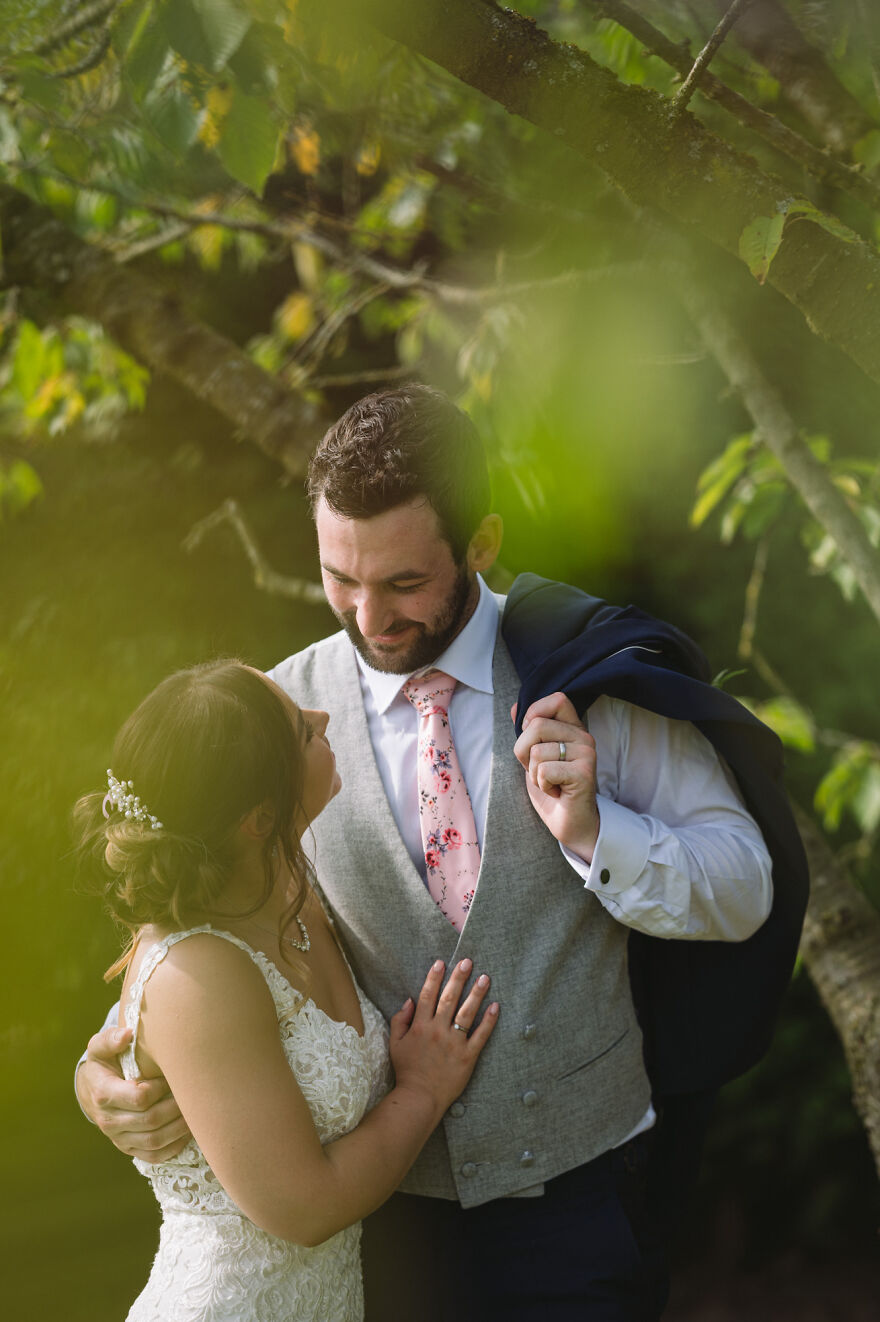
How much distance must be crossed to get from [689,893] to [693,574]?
2.33 meters

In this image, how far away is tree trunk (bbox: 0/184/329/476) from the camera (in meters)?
2.56

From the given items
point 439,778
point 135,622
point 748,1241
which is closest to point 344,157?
point 135,622

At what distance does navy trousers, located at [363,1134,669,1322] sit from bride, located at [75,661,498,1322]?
12 cm

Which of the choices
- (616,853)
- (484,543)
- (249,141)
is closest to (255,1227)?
(616,853)

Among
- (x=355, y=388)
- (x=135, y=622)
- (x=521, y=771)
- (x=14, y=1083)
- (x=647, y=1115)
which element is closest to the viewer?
(x=521, y=771)

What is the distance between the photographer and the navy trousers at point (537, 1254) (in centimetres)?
145

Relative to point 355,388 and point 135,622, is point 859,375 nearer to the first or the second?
point 355,388

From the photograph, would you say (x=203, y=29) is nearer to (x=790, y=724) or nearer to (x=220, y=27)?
(x=220, y=27)

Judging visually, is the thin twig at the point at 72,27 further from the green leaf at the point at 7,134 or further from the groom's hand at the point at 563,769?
the groom's hand at the point at 563,769

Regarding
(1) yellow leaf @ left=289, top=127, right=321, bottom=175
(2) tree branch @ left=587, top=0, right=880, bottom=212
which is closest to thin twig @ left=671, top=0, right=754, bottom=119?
(2) tree branch @ left=587, top=0, right=880, bottom=212

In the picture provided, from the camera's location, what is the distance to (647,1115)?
62.4 inches

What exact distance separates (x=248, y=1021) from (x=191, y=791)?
301 mm

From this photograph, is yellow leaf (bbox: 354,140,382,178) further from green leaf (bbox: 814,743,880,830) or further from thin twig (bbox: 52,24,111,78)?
green leaf (bbox: 814,743,880,830)

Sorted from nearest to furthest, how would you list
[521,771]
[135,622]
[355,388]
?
[521,771] < [135,622] < [355,388]
